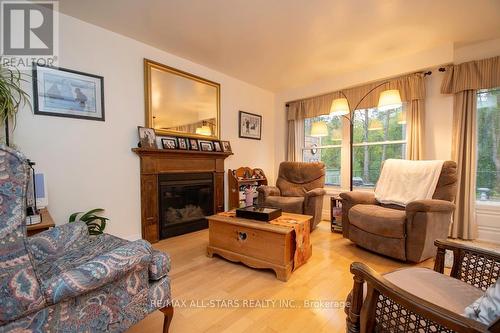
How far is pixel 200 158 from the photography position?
3326 millimetres

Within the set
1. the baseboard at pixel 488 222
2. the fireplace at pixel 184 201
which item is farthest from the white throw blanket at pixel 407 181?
the fireplace at pixel 184 201

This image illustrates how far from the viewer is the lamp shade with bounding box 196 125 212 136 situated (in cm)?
339

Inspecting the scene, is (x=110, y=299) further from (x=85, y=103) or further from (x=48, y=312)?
(x=85, y=103)

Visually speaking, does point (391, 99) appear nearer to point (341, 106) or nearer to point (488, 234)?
point (341, 106)

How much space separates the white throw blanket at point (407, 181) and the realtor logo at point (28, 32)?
3.74 metres

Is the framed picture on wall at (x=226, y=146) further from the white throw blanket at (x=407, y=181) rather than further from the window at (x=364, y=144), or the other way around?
the white throw blanket at (x=407, y=181)

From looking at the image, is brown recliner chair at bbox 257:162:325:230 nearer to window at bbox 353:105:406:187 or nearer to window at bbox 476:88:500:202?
window at bbox 353:105:406:187

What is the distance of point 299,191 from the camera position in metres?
3.51

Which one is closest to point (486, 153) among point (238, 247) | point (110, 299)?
point (238, 247)

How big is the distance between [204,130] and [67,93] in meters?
1.63

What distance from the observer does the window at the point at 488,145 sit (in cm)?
272

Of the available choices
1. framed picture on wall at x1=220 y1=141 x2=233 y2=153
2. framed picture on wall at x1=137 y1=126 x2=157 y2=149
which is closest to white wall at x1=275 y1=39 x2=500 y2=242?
framed picture on wall at x1=220 y1=141 x2=233 y2=153

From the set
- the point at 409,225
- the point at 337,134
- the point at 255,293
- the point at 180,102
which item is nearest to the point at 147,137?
the point at 180,102

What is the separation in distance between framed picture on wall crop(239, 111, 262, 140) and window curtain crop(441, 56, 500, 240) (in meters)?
2.72
